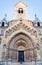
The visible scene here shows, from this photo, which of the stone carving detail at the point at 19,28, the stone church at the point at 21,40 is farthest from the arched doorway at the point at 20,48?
the stone carving detail at the point at 19,28

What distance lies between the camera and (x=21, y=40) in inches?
1105

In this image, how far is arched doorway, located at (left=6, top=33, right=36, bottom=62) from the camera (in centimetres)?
2661

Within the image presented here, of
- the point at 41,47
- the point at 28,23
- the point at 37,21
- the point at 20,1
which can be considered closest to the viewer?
the point at 41,47

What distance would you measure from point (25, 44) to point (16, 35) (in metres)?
2.41

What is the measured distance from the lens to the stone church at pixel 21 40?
1030 inches

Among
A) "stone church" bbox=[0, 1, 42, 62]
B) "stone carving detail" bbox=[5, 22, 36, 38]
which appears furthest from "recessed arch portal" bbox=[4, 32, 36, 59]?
"stone carving detail" bbox=[5, 22, 36, 38]

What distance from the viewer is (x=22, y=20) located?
2895cm

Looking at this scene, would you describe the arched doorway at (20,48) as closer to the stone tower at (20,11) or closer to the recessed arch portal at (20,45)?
the recessed arch portal at (20,45)

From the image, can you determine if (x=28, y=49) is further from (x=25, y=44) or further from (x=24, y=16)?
(x=24, y=16)

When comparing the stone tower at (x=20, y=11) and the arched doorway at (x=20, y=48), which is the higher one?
the stone tower at (x=20, y=11)

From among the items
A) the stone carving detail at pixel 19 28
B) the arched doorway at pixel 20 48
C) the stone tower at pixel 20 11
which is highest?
the stone tower at pixel 20 11

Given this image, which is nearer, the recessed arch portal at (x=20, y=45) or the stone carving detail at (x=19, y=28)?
the recessed arch portal at (x=20, y=45)

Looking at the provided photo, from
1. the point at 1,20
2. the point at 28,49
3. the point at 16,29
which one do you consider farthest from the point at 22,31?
the point at 1,20

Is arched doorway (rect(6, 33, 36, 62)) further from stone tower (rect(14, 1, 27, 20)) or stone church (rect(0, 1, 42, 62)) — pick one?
stone tower (rect(14, 1, 27, 20))
